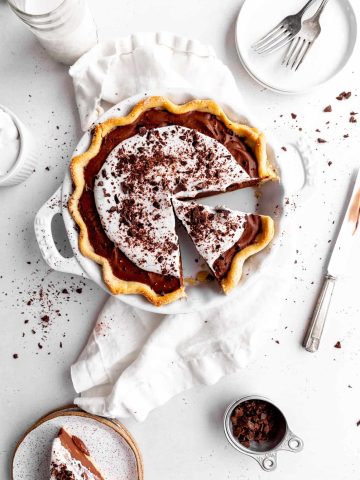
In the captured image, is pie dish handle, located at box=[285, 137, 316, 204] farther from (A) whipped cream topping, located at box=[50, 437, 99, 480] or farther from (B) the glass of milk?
(A) whipped cream topping, located at box=[50, 437, 99, 480]

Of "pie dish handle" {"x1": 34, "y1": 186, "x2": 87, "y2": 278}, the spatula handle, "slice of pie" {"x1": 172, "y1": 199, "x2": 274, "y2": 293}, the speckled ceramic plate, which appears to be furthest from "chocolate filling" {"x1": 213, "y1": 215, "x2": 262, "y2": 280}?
the speckled ceramic plate

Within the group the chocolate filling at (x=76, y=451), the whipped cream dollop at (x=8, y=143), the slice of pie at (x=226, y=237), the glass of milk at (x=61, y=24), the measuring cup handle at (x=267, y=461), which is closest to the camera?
the glass of milk at (x=61, y=24)

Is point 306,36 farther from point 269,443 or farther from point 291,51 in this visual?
point 269,443

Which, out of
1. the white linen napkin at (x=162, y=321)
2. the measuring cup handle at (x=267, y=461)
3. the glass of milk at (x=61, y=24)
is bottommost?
the measuring cup handle at (x=267, y=461)

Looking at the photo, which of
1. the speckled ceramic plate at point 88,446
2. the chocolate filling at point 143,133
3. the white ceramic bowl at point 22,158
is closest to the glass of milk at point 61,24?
the white ceramic bowl at point 22,158

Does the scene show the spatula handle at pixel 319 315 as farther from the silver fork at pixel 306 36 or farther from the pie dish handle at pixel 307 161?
the silver fork at pixel 306 36

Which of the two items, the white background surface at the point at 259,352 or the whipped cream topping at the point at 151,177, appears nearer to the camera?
the whipped cream topping at the point at 151,177

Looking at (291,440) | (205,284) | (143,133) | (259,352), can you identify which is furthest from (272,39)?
(291,440)
